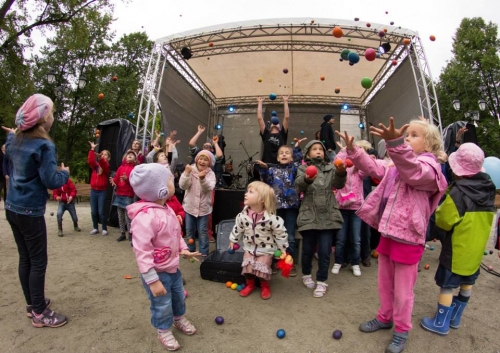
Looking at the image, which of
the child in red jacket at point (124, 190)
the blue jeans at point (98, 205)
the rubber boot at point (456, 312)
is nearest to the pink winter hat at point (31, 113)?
the child in red jacket at point (124, 190)

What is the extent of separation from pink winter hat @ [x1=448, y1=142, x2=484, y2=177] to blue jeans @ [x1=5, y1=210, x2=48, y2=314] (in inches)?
147

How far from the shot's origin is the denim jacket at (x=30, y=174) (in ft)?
7.99

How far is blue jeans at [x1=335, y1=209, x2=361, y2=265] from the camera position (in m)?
4.24

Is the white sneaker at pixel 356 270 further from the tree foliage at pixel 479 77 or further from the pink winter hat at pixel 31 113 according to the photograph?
the tree foliage at pixel 479 77

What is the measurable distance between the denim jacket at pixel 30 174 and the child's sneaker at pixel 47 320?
904 millimetres

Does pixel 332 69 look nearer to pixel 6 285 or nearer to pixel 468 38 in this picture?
pixel 6 285

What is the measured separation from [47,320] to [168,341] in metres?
1.19

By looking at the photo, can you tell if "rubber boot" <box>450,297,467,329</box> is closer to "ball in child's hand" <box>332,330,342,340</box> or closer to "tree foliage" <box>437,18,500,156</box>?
"ball in child's hand" <box>332,330,342,340</box>

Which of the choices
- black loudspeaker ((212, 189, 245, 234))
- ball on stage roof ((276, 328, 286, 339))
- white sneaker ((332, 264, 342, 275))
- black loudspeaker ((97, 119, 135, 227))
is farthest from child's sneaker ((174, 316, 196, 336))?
black loudspeaker ((97, 119, 135, 227))

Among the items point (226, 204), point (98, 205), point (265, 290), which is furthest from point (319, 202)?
point (98, 205)

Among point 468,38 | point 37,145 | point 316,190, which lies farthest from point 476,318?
point 468,38

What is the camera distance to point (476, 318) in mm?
3023

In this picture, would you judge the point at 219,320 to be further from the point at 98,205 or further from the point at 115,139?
the point at 115,139

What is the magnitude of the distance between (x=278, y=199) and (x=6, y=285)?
3465mm
